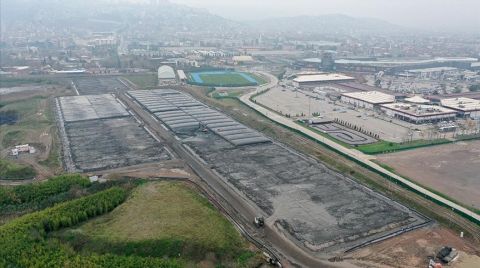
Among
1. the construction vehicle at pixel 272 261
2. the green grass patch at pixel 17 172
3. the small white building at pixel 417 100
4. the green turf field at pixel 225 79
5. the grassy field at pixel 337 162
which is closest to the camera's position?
the construction vehicle at pixel 272 261

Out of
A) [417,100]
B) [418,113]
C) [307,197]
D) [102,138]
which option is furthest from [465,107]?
[102,138]

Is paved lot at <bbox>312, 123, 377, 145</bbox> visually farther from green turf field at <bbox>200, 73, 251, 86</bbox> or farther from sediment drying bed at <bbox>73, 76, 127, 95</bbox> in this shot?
sediment drying bed at <bbox>73, 76, 127, 95</bbox>

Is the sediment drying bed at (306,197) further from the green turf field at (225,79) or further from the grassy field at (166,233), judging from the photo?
the green turf field at (225,79)

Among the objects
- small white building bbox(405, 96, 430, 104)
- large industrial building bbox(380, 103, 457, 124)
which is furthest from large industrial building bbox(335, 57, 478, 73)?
large industrial building bbox(380, 103, 457, 124)

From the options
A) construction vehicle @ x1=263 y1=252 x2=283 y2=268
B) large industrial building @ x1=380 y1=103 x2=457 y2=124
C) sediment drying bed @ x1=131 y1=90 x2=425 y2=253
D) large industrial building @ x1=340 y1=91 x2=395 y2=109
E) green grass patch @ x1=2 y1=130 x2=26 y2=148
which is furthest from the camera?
large industrial building @ x1=340 y1=91 x2=395 y2=109

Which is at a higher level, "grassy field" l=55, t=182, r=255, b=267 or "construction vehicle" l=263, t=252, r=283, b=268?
"grassy field" l=55, t=182, r=255, b=267

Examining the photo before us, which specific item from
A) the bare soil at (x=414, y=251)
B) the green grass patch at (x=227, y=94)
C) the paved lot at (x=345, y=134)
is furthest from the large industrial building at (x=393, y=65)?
the bare soil at (x=414, y=251)

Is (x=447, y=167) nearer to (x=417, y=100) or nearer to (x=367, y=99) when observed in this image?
(x=367, y=99)
